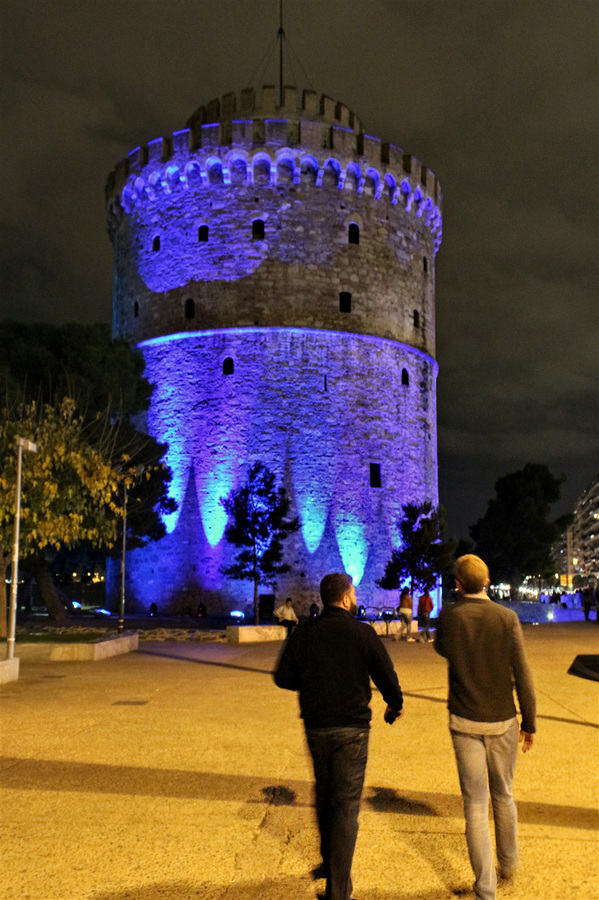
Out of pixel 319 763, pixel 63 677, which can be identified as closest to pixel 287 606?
pixel 63 677

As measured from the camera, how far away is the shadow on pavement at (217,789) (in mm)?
5043

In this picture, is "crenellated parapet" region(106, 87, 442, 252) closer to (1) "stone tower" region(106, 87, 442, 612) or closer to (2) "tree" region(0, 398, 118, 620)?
(1) "stone tower" region(106, 87, 442, 612)

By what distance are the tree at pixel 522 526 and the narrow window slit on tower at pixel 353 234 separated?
23.8m

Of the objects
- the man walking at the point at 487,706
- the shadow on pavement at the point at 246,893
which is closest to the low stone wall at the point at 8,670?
the shadow on pavement at the point at 246,893

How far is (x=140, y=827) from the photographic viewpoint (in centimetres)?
471

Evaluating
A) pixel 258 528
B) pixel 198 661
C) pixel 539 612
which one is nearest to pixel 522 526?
pixel 539 612

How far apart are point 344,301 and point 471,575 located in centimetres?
2564

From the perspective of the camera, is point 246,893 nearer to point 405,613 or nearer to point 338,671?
point 338,671

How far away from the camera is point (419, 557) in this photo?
27531mm

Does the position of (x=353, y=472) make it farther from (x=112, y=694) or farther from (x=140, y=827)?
(x=140, y=827)

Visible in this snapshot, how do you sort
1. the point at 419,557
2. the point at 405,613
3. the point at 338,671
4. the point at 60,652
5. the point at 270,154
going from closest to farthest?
the point at 338,671 → the point at 60,652 → the point at 405,613 → the point at 419,557 → the point at 270,154

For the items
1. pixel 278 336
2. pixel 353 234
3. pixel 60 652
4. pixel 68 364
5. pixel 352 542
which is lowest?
pixel 60 652

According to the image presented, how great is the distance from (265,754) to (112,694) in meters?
3.82

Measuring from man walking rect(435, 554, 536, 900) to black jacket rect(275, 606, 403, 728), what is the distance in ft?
1.03
